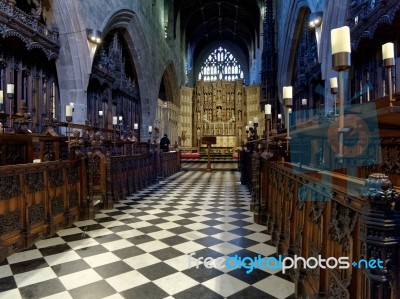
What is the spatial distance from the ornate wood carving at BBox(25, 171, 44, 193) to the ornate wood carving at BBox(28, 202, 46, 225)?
20cm

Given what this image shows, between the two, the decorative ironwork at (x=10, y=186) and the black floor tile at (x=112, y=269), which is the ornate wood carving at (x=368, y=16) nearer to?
the black floor tile at (x=112, y=269)

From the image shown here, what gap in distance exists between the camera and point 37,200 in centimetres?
351

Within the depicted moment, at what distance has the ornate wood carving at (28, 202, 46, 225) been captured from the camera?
10.9 ft

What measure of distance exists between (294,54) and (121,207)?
11102 mm

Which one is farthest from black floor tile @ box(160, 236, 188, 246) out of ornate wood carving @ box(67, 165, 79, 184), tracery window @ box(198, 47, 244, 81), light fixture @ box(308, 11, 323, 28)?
tracery window @ box(198, 47, 244, 81)

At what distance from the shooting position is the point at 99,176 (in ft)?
18.0

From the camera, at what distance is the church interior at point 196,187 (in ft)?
5.45

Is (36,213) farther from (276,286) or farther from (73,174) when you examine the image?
(276,286)

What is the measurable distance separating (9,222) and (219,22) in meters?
27.0

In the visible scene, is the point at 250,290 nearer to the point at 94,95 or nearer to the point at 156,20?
the point at 94,95

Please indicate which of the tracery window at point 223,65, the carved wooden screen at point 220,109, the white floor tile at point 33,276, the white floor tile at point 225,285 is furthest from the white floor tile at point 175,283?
the tracery window at point 223,65

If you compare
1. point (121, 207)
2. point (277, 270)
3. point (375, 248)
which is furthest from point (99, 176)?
point (375, 248)

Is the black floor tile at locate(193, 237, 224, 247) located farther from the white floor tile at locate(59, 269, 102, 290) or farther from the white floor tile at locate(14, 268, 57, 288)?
the white floor tile at locate(14, 268, 57, 288)

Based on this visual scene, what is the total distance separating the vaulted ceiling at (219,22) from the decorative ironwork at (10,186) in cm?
2022
